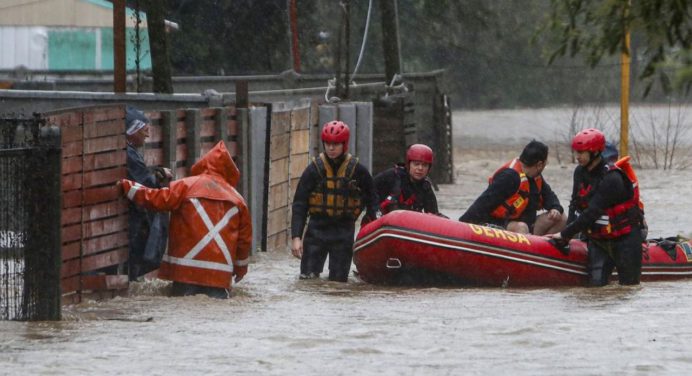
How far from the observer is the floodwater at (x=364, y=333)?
813 cm

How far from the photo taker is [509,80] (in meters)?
66.9

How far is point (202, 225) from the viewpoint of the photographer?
1083 centimetres

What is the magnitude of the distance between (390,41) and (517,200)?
635 inches

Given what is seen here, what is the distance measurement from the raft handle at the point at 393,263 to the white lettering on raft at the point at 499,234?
0.68 meters

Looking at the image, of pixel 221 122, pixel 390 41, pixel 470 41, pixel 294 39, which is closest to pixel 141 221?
pixel 221 122

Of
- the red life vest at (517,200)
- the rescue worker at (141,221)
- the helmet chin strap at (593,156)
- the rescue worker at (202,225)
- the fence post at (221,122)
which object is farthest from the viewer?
the fence post at (221,122)

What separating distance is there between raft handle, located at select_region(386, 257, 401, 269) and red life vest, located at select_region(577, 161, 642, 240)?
64.0 inches

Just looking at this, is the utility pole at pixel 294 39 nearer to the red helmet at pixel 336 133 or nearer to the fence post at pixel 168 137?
the fence post at pixel 168 137

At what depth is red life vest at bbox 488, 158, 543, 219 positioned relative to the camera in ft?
42.7

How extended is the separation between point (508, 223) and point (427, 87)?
15675 mm

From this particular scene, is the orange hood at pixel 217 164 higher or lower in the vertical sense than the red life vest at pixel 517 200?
higher

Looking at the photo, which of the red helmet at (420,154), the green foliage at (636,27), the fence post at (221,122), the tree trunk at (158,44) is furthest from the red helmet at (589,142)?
the tree trunk at (158,44)

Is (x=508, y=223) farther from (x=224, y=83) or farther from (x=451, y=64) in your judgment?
(x=451, y=64)

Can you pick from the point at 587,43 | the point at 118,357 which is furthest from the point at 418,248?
the point at 587,43
